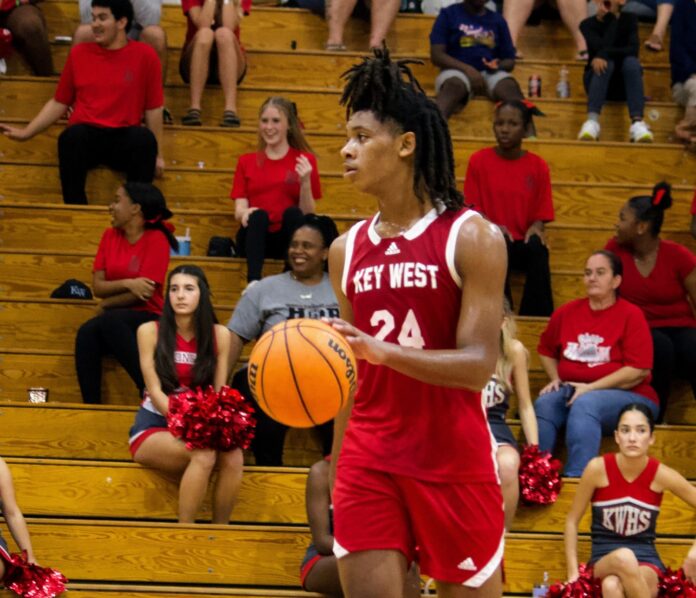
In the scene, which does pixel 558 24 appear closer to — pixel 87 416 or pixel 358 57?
pixel 358 57

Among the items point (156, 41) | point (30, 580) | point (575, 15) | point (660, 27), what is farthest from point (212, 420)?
point (660, 27)

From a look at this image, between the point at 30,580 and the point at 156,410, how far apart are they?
3.23ft

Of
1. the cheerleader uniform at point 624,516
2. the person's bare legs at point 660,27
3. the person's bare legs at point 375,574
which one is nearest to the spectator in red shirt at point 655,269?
the cheerleader uniform at point 624,516

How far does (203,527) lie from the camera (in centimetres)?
491

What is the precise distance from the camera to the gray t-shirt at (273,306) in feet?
18.8

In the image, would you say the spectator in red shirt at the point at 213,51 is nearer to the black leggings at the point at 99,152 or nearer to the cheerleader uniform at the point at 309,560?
the black leggings at the point at 99,152

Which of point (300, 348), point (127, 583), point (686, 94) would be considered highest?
point (686, 94)

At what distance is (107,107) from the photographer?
7055 millimetres

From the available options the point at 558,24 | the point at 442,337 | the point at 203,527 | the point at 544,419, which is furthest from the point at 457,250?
the point at 558,24

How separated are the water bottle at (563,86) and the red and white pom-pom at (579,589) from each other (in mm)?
4183

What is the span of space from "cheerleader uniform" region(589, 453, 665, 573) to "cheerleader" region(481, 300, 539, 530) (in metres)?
0.33

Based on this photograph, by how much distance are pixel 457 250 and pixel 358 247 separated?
0.28 meters

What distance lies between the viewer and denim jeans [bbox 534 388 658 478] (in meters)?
5.42

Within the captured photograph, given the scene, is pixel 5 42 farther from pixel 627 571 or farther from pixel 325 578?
pixel 627 571
